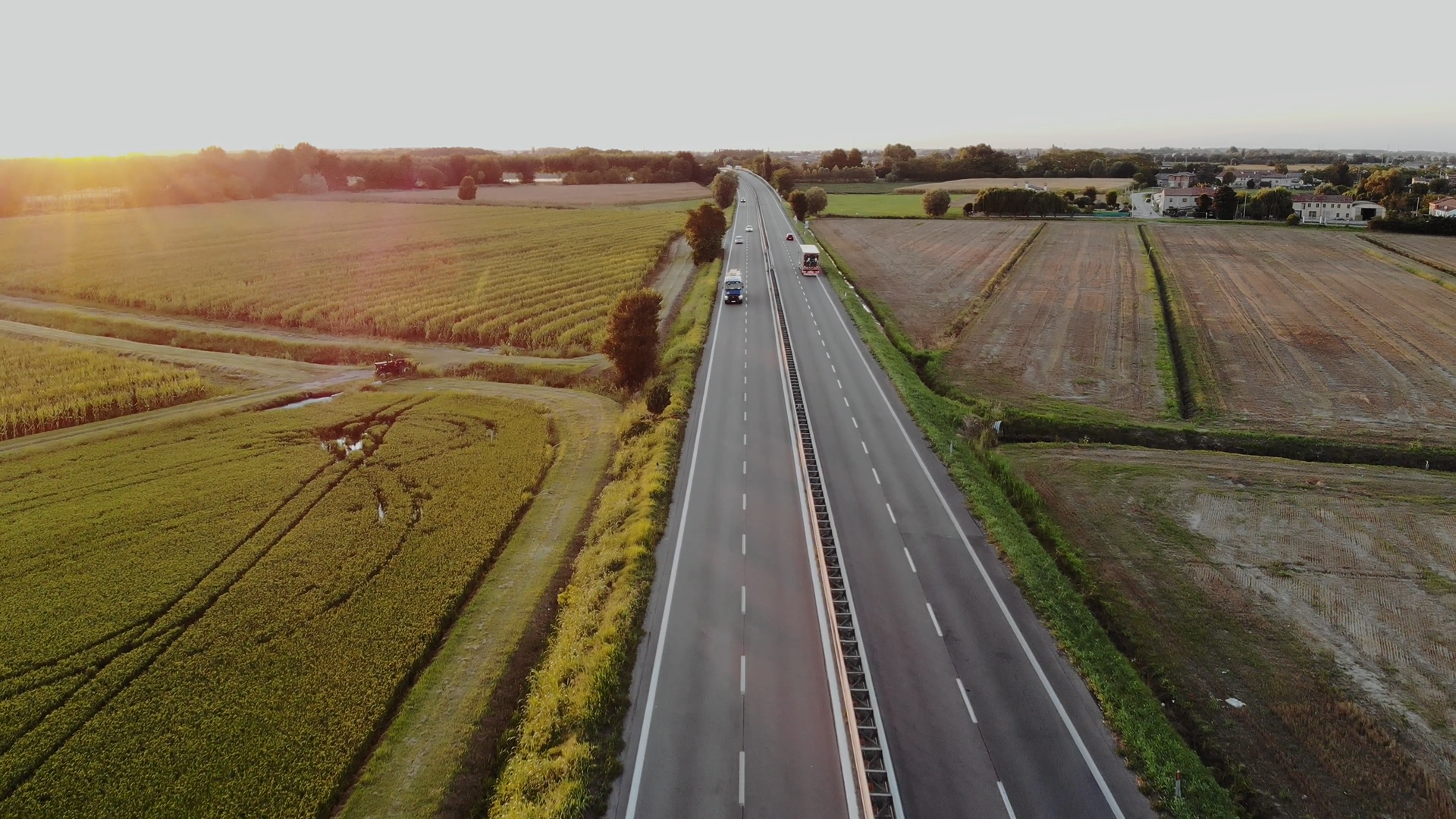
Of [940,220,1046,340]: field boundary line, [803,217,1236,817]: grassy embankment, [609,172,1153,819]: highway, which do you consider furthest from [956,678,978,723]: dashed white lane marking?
[940,220,1046,340]: field boundary line

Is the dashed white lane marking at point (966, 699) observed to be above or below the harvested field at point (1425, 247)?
below

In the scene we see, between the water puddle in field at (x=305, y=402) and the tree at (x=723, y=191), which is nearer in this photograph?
the water puddle in field at (x=305, y=402)

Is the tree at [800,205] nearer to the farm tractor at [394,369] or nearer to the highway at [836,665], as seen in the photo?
the farm tractor at [394,369]

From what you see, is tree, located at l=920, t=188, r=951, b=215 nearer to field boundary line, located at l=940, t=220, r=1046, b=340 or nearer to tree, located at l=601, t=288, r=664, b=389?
field boundary line, located at l=940, t=220, r=1046, b=340

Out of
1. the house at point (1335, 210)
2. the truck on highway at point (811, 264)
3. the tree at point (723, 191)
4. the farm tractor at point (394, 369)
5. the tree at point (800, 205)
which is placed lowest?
the farm tractor at point (394, 369)

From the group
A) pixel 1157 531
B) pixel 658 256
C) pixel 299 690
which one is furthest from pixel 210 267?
pixel 1157 531

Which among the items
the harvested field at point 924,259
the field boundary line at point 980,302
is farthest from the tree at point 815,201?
the field boundary line at point 980,302

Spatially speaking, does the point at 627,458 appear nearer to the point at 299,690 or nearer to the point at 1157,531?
the point at 299,690
